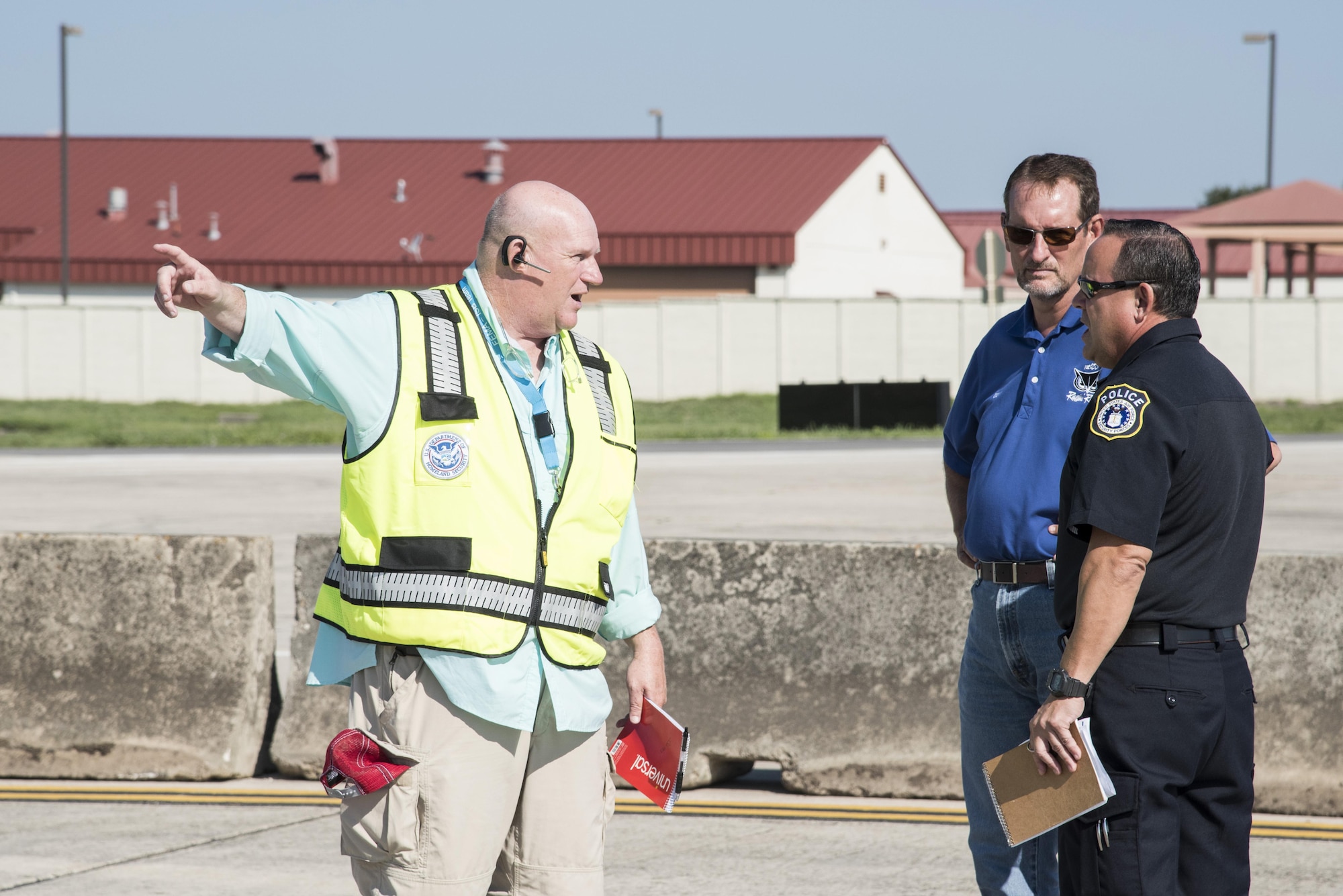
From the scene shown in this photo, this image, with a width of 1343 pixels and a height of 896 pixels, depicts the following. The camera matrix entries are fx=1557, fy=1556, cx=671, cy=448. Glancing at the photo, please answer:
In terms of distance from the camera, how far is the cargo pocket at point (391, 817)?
3.09m

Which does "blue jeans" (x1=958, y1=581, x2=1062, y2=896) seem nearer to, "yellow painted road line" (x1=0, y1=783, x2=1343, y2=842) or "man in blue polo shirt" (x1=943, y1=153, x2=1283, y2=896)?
"man in blue polo shirt" (x1=943, y1=153, x2=1283, y2=896)

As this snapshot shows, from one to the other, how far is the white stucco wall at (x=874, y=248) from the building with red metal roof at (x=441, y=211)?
7cm

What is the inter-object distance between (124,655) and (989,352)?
386 cm

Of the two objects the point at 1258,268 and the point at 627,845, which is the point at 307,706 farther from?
the point at 1258,268

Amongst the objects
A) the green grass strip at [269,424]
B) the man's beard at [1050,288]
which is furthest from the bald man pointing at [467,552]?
the green grass strip at [269,424]

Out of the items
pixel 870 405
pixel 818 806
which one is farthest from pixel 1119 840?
pixel 870 405

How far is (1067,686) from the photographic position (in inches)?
125

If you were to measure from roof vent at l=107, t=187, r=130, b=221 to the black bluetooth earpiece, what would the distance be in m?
49.5

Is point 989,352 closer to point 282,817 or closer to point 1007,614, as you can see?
point 1007,614

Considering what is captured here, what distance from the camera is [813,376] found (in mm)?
39375

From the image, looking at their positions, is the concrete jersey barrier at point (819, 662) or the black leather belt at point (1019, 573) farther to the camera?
the concrete jersey barrier at point (819, 662)

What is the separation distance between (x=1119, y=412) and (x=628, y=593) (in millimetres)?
1167

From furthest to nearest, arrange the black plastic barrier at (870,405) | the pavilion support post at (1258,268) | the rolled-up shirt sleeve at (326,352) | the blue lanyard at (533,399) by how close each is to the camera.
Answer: the pavilion support post at (1258,268), the black plastic barrier at (870,405), the blue lanyard at (533,399), the rolled-up shirt sleeve at (326,352)

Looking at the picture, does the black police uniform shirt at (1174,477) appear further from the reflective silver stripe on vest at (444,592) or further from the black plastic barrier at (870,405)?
the black plastic barrier at (870,405)
